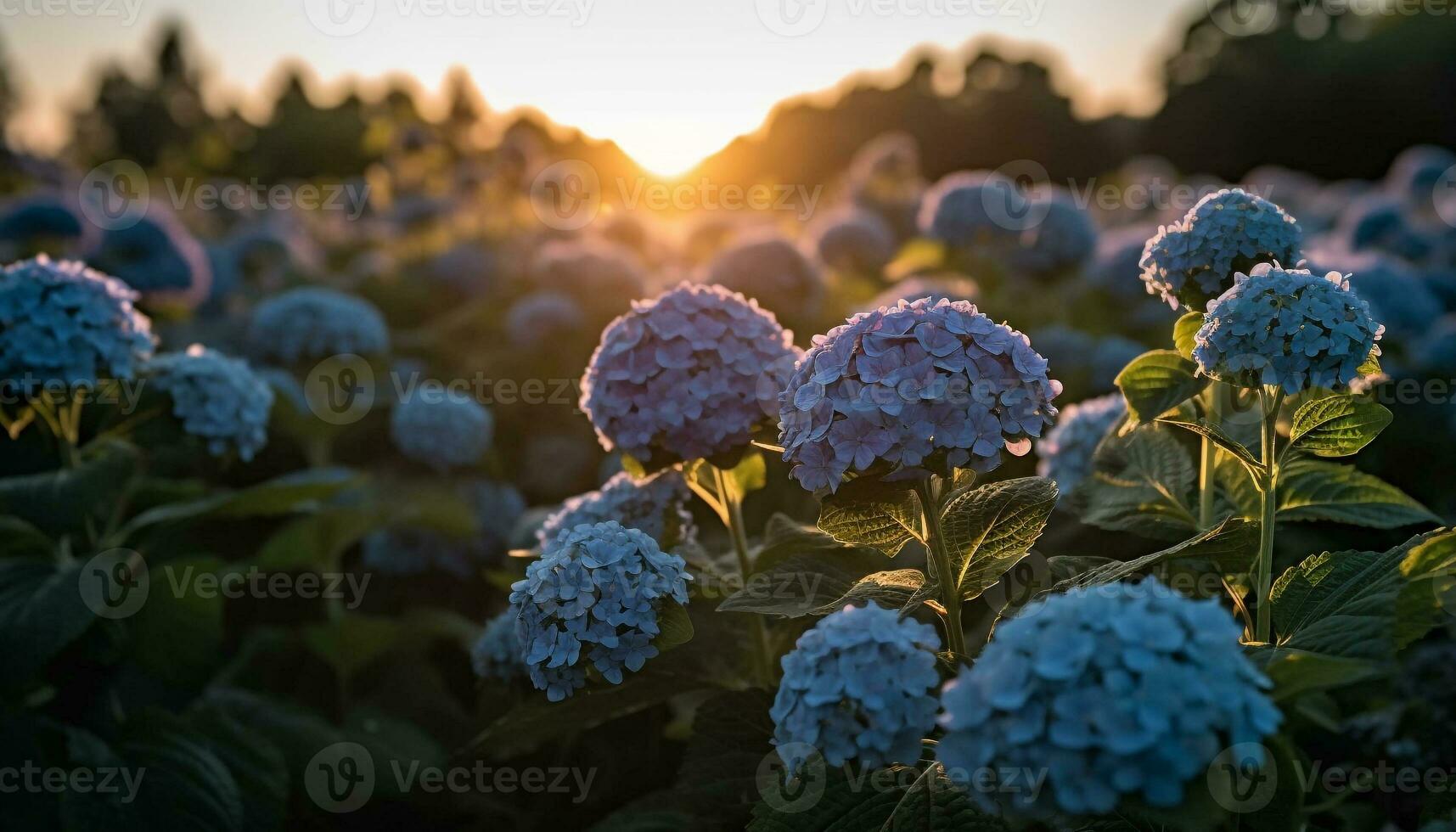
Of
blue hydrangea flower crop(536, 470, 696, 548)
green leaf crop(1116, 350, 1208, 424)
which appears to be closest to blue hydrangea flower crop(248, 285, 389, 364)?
blue hydrangea flower crop(536, 470, 696, 548)

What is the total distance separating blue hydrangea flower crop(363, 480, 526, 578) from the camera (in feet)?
14.8

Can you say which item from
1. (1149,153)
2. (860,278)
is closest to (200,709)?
(860,278)

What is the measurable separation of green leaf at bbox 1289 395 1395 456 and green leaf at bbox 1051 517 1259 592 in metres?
0.20

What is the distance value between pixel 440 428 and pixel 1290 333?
328cm

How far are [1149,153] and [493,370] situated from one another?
2181 cm

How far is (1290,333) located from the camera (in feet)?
5.65

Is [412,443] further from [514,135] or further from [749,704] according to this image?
[514,135]

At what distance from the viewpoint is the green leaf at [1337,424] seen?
1.85 m

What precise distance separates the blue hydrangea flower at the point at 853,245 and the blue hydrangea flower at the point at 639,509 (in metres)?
4.28

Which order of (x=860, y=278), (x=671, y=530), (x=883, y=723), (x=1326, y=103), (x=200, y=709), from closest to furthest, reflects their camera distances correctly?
(x=883, y=723), (x=671, y=530), (x=200, y=709), (x=860, y=278), (x=1326, y=103)

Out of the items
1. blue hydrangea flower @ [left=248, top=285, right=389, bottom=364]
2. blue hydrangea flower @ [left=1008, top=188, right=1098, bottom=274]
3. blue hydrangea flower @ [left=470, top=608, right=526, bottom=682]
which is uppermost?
blue hydrangea flower @ [left=1008, top=188, right=1098, bottom=274]

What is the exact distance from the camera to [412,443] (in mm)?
4316

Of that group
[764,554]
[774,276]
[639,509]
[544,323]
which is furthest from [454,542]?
[764,554]

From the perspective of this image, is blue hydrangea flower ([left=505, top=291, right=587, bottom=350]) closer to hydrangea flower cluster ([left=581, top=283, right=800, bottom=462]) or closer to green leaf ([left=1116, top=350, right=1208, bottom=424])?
hydrangea flower cluster ([left=581, top=283, right=800, bottom=462])
